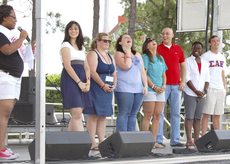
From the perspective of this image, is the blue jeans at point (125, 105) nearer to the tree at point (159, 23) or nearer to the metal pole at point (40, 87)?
the metal pole at point (40, 87)

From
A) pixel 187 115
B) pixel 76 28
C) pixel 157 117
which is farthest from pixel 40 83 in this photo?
pixel 187 115

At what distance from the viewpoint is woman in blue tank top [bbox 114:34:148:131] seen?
386 centimetres

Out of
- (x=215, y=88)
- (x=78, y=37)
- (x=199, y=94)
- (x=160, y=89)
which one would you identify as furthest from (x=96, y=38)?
(x=215, y=88)

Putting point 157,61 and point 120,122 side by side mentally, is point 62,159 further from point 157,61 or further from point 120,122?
point 157,61

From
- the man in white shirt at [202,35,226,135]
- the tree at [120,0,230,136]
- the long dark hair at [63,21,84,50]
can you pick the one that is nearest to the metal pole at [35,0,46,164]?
the long dark hair at [63,21,84,50]

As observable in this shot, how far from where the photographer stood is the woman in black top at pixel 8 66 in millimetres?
2887

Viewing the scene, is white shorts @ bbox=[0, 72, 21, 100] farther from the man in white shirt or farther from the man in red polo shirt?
the man in white shirt

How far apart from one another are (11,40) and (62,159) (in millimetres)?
1123

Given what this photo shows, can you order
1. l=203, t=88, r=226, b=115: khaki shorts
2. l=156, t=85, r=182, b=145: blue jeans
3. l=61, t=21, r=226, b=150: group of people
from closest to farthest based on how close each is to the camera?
1. l=61, t=21, r=226, b=150: group of people
2. l=156, t=85, r=182, b=145: blue jeans
3. l=203, t=88, r=226, b=115: khaki shorts

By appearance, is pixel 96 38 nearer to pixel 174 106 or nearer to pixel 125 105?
pixel 125 105

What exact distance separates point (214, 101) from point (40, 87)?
2835 millimetres

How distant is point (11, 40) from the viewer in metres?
2.98

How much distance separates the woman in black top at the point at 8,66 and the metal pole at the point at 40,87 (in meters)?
0.37

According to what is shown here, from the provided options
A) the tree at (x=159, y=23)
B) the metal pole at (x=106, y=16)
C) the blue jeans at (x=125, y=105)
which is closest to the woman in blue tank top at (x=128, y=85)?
the blue jeans at (x=125, y=105)
